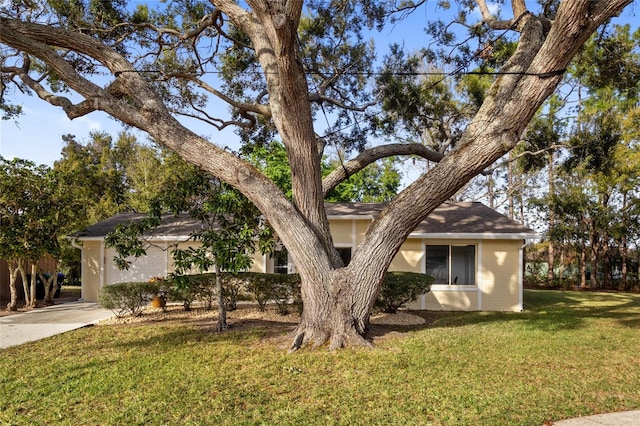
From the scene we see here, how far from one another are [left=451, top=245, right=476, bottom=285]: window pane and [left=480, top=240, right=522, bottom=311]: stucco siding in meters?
0.33

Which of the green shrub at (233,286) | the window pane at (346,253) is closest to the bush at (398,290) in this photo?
the window pane at (346,253)

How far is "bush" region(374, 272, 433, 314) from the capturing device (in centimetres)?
1084

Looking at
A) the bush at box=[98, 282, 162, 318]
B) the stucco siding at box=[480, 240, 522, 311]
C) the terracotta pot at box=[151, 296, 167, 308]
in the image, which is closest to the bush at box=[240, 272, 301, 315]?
the bush at box=[98, 282, 162, 318]

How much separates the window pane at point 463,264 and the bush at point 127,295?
27.7 feet

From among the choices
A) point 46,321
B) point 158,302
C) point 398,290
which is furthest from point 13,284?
point 398,290

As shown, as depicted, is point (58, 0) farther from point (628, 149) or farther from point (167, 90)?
point (628, 149)

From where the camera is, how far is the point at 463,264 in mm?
13555

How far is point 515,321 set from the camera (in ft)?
34.3

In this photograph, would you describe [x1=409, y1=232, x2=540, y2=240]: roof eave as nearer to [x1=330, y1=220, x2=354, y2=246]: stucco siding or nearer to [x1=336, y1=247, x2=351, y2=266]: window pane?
[x1=330, y1=220, x2=354, y2=246]: stucco siding

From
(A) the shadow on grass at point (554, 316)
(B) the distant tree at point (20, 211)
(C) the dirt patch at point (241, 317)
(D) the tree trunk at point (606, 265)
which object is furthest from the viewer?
→ (D) the tree trunk at point (606, 265)

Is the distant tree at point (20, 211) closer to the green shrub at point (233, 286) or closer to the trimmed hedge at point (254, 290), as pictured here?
the trimmed hedge at point (254, 290)

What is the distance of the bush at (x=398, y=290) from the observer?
10.8 m

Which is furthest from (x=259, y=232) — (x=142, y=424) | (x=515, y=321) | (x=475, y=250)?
(x=475, y=250)

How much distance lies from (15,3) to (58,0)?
88 cm
